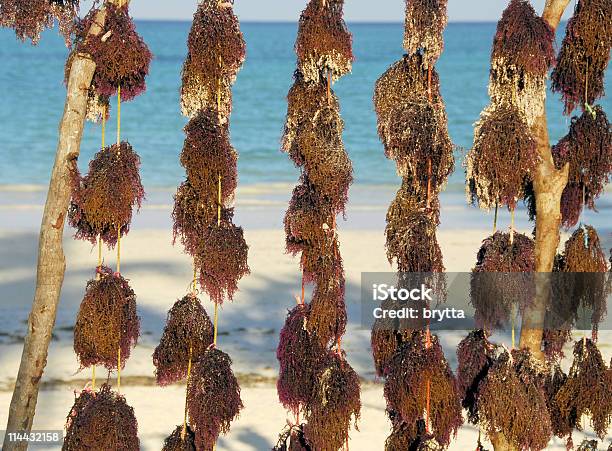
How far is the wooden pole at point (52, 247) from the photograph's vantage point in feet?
15.2

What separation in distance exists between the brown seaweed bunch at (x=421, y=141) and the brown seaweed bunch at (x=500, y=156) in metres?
0.12

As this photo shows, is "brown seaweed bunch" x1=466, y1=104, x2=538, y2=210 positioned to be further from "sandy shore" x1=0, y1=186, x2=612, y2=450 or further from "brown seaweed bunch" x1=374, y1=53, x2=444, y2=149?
"sandy shore" x1=0, y1=186, x2=612, y2=450

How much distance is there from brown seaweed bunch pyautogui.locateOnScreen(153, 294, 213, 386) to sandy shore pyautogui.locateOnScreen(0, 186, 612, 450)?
0.34 metres

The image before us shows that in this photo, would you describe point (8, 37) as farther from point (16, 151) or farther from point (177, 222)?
point (177, 222)

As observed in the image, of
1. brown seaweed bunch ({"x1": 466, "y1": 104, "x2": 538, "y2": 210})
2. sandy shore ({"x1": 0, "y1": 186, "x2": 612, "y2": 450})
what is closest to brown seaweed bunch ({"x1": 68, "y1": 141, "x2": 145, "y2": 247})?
sandy shore ({"x1": 0, "y1": 186, "x2": 612, "y2": 450})

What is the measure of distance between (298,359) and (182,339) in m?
0.45

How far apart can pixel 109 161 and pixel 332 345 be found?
1097 mm

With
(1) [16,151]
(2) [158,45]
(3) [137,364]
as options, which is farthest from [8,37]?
(3) [137,364]

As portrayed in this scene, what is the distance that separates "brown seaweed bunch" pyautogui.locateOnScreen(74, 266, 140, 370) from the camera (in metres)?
4.55

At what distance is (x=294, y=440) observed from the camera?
15.4 ft

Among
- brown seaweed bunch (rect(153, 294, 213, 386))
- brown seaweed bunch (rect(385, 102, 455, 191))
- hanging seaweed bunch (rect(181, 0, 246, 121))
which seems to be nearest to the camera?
brown seaweed bunch (rect(385, 102, 455, 191))

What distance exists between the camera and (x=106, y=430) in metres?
4.60

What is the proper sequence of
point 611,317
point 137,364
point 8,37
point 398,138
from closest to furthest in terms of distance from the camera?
point 398,138, point 611,317, point 137,364, point 8,37

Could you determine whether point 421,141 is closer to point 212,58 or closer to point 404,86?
point 404,86
